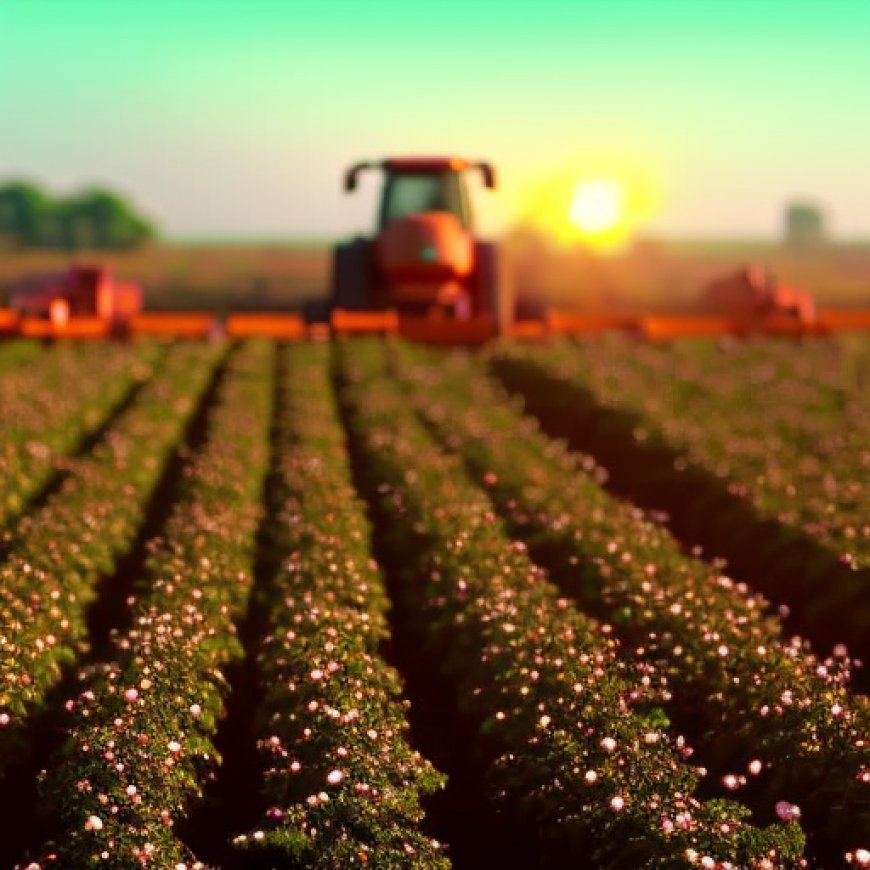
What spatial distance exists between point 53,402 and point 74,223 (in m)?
131

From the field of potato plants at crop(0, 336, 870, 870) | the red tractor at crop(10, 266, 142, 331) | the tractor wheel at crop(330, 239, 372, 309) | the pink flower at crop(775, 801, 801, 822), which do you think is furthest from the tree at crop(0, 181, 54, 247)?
the pink flower at crop(775, 801, 801, 822)

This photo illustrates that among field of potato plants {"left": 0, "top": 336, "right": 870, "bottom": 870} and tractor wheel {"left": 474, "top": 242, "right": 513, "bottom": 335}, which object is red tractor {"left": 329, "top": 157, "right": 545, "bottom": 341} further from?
field of potato plants {"left": 0, "top": 336, "right": 870, "bottom": 870}

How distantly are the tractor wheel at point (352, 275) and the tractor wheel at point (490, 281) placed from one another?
91.1 inches

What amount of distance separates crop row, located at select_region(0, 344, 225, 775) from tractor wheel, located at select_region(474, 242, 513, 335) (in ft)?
36.8

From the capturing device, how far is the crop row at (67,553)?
9.19 metres

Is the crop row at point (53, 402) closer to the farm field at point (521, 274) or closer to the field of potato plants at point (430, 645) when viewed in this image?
the field of potato plants at point (430, 645)

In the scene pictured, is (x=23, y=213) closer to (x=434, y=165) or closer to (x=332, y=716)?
(x=434, y=165)

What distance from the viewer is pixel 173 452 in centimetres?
1795

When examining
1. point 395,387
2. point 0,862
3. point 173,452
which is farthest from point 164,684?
point 395,387

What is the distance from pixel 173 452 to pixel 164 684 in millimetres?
9463

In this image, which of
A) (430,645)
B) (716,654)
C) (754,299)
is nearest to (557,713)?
(716,654)

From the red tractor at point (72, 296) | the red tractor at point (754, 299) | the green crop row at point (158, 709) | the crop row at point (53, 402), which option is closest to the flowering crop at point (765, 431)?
the green crop row at point (158, 709)

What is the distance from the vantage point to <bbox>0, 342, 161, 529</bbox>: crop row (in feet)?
51.0

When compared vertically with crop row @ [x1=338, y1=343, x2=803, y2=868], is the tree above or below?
above
